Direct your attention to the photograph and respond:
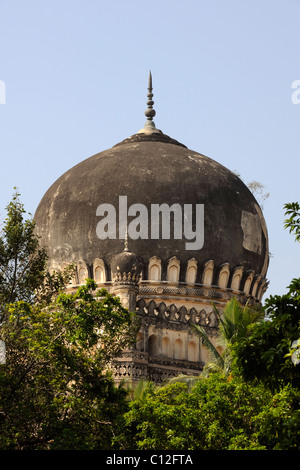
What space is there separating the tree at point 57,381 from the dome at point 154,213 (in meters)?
9.95

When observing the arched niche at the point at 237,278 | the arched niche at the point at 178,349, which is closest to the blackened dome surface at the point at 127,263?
the arched niche at the point at 178,349

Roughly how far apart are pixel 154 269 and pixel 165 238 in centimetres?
93

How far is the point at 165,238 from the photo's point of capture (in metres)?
30.4

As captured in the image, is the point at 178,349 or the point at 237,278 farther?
the point at 237,278

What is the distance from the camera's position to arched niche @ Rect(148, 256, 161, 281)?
30469 mm

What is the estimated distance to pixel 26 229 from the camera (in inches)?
763

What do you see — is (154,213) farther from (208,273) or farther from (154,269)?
(208,273)

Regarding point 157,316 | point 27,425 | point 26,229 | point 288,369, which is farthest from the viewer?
point 157,316

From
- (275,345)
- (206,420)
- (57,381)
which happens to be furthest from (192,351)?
(275,345)

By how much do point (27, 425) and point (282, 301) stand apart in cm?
585

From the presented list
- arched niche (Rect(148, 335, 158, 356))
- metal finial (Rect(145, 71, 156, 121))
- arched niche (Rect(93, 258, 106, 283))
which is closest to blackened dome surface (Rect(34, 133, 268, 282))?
arched niche (Rect(93, 258, 106, 283))
